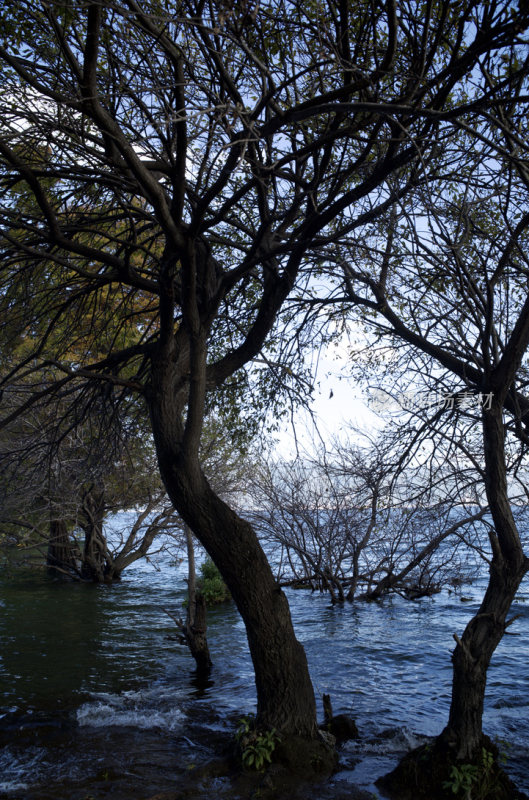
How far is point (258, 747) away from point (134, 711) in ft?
11.5

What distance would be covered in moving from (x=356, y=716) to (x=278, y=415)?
4412mm

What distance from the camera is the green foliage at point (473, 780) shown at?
17.3 ft

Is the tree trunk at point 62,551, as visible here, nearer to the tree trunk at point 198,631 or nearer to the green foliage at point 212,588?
the green foliage at point 212,588

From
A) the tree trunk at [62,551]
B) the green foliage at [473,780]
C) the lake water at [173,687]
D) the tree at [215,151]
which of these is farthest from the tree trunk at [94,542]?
the green foliage at [473,780]

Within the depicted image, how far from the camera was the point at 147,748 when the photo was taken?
730 centimetres

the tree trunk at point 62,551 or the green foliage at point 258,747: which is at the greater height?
the tree trunk at point 62,551

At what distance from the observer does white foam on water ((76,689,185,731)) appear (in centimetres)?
827

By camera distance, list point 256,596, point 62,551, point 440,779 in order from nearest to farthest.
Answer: point 440,779 < point 256,596 < point 62,551

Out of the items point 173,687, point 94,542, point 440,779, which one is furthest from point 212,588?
point 440,779

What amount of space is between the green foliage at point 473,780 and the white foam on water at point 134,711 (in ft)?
13.3

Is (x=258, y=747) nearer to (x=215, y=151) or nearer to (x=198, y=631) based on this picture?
(x=198, y=631)

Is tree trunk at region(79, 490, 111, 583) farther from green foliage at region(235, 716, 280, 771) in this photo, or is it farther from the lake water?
green foliage at region(235, 716, 280, 771)

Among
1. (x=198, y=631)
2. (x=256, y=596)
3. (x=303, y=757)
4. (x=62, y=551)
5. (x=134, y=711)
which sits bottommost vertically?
(x=134, y=711)

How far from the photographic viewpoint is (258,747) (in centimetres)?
602
